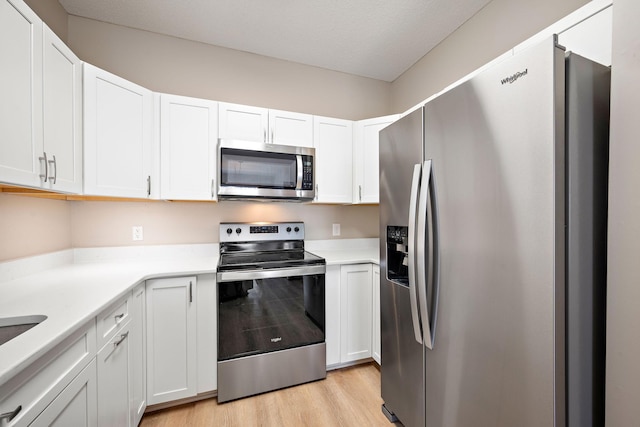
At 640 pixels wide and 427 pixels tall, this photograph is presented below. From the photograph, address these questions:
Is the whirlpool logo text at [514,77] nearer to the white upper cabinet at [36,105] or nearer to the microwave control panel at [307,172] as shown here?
the microwave control panel at [307,172]

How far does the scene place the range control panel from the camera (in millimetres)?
2295

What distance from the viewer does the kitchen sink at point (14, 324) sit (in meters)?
0.93

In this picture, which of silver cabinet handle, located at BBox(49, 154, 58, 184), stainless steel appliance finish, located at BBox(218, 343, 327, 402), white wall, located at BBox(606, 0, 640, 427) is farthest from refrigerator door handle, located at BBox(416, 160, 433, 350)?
silver cabinet handle, located at BBox(49, 154, 58, 184)

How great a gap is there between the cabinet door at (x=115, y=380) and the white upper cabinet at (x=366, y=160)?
1.91 meters

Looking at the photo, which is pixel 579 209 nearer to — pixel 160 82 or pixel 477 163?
pixel 477 163

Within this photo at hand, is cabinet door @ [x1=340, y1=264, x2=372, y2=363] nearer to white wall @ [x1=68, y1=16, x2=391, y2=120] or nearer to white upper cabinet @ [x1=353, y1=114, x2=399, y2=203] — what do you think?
white upper cabinet @ [x1=353, y1=114, x2=399, y2=203]

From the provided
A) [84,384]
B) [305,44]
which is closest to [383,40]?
[305,44]

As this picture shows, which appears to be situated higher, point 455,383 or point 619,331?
point 619,331

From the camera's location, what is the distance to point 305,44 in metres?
2.33

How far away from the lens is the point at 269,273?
6.14 ft

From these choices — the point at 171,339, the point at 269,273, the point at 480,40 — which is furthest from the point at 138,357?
the point at 480,40

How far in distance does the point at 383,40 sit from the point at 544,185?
2050 mm

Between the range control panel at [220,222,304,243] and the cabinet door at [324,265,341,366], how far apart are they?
0.58 meters

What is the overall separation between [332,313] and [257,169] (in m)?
1.28
